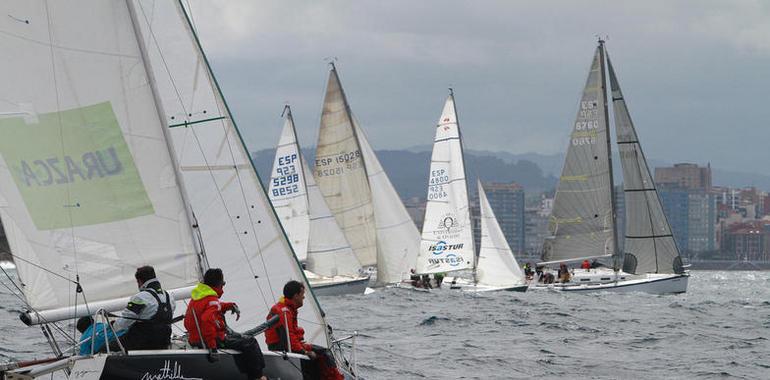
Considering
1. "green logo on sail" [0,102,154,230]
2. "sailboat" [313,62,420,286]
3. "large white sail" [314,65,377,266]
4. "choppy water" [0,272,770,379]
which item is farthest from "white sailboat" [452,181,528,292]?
"green logo on sail" [0,102,154,230]

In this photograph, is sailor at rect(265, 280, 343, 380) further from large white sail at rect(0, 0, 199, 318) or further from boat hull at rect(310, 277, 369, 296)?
boat hull at rect(310, 277, 369, 296)

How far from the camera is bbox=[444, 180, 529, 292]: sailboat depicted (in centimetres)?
4284

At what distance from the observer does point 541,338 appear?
22562mm

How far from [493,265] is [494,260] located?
0.66 feet

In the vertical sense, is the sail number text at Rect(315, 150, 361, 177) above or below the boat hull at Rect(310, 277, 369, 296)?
above

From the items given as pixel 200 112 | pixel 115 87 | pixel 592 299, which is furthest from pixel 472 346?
pixel 592 299

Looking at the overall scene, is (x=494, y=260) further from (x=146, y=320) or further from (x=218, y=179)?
(x=146, y=320)

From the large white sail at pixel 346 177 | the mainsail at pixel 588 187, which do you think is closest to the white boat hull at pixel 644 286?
the mainsail at pixel 588 187

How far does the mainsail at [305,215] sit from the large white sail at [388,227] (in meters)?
2.14

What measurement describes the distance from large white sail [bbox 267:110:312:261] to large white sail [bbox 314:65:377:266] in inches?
46.9

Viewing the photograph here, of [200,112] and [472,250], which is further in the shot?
[472,250]

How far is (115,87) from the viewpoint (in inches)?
424

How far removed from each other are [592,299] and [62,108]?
2912cm

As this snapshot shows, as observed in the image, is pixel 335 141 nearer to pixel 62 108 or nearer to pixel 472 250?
pixel 472 250
